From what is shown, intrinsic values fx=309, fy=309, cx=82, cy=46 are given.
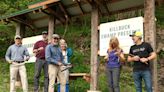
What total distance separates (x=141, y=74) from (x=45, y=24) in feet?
17.7

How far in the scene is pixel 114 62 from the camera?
7277mm

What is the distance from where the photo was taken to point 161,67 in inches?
581

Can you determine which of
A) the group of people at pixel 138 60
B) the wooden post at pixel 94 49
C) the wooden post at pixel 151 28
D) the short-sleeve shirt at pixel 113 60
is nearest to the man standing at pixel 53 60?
the wooden post at pixel 94 49

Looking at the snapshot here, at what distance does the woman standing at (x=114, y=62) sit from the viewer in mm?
7180

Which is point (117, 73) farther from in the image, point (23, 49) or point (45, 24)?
point (45, 24)

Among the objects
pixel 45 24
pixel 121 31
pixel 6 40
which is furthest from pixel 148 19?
pixel 6 40

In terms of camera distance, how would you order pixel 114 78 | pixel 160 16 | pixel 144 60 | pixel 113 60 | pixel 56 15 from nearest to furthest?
1. pixel 144 60
2. pixel 114 78
3. pixel 113 60
4. pixel 56 15
5. pixel 160 16

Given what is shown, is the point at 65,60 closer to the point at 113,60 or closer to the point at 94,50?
the point at 94,50

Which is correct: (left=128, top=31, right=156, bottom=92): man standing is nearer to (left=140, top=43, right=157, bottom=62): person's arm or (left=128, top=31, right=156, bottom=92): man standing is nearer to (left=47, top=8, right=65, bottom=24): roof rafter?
(left=140, top=43, right=157, bottom=62): person's arm

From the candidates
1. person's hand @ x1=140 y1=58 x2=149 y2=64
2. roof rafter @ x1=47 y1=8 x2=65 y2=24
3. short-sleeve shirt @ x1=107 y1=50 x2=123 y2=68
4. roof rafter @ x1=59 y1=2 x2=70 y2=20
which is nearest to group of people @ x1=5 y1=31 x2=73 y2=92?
roof rafter @ x1=47 y1=8 x2=65 y2=24

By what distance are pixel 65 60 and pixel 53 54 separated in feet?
2.65

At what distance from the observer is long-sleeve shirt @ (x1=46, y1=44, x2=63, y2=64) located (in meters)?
7.80

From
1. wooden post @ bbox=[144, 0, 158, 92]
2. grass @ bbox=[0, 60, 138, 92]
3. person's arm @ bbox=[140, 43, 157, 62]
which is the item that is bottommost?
grass @ bbox=[0, 60, 138, 92]

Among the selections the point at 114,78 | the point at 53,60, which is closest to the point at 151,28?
the point at 114,78
